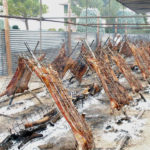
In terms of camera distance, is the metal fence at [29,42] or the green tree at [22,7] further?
the green tree at [22,7]

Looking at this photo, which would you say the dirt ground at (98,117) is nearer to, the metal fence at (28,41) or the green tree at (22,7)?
the metal fence at (28,41)

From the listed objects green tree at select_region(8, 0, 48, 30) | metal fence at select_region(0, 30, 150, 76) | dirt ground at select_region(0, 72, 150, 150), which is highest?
green tree at select_region(8, 0, 48, 30)

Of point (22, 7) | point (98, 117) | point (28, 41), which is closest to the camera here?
point (98, 117)

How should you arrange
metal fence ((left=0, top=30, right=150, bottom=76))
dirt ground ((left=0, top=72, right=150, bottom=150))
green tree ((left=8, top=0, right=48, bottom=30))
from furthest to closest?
green tree ((left=8, top=0, right=48, bottom=30)) → metal fence ((left=0, top=30, right=150, bottom=76)) → dirt ground ((left=0, top=72, right=150, bottom=150))

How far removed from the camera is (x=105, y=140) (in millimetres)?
4973

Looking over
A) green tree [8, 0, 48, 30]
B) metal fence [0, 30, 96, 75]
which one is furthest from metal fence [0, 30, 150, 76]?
green tree [8, 0, 48, 30]

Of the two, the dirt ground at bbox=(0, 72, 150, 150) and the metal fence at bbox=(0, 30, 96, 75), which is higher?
the metal fence at bbox=(0, 30, 96, 75)

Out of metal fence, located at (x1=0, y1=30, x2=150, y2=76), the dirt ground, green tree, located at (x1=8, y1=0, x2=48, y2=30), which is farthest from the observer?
green tree, located at (x1=8, y1=0, x2=48, y2=30)

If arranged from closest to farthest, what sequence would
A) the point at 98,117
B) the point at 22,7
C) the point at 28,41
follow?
the point at 98,117
the point at 28,41
the point at 22,7

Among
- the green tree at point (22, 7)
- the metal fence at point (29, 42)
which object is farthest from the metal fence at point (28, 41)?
the green tree at point (22, 7)

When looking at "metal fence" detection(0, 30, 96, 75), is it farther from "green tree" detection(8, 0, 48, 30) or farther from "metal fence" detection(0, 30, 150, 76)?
"green tree" detection(8, 0, 48, 30)

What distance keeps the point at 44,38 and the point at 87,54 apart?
6563 millimetres

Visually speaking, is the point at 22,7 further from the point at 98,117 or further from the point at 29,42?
the point at 98,117

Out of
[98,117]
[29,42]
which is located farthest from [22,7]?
[98,117]
